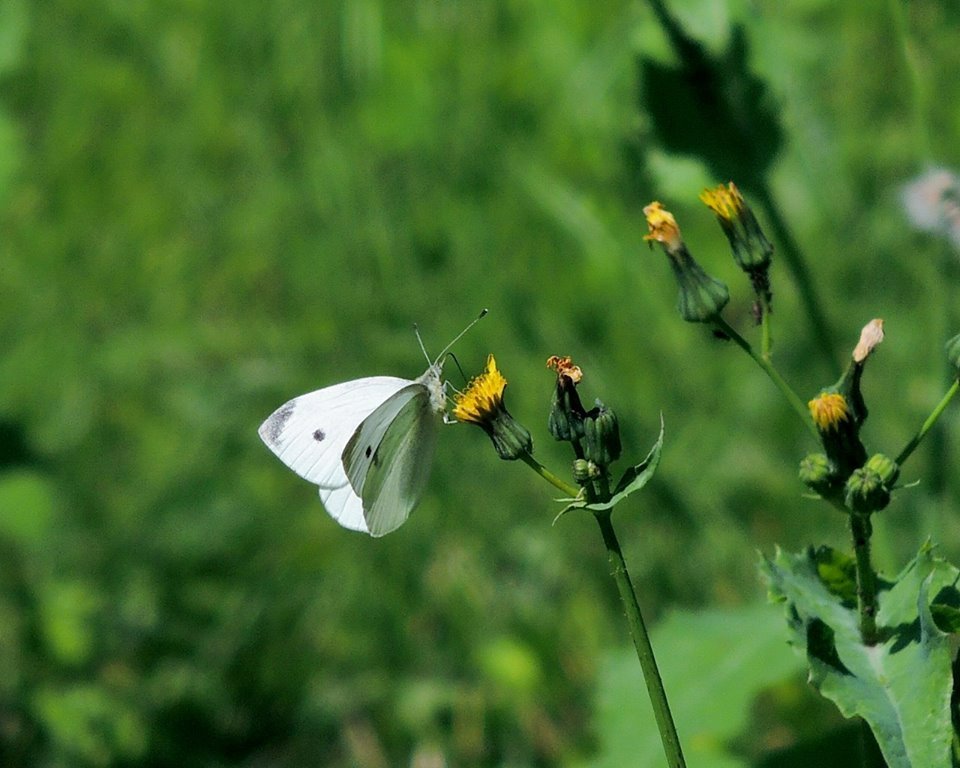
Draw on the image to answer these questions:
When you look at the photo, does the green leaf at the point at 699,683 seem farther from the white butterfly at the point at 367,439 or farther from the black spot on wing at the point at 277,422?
the black spot on wing at the point at 277,422

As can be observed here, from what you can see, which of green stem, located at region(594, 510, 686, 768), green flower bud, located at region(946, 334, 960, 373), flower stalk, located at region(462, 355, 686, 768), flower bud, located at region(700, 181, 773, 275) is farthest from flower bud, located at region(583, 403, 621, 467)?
green flower bud, located at region(946, 334, 960, 373)

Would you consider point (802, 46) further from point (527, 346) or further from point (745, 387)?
point (527, 346)

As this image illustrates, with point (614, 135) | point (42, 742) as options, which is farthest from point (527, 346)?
point (42, 742)

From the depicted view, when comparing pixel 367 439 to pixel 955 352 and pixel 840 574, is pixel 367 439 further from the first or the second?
pixel 955 352

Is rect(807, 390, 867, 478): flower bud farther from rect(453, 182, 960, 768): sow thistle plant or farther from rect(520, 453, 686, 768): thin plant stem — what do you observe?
rect(520, 453, 686, 768): thin plant stem

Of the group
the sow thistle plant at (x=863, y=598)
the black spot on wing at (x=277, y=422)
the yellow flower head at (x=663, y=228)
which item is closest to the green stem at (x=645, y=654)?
the sow thistle plant at (x=863, y=598)

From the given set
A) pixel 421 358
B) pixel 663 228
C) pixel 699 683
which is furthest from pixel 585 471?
pixel 421 358
